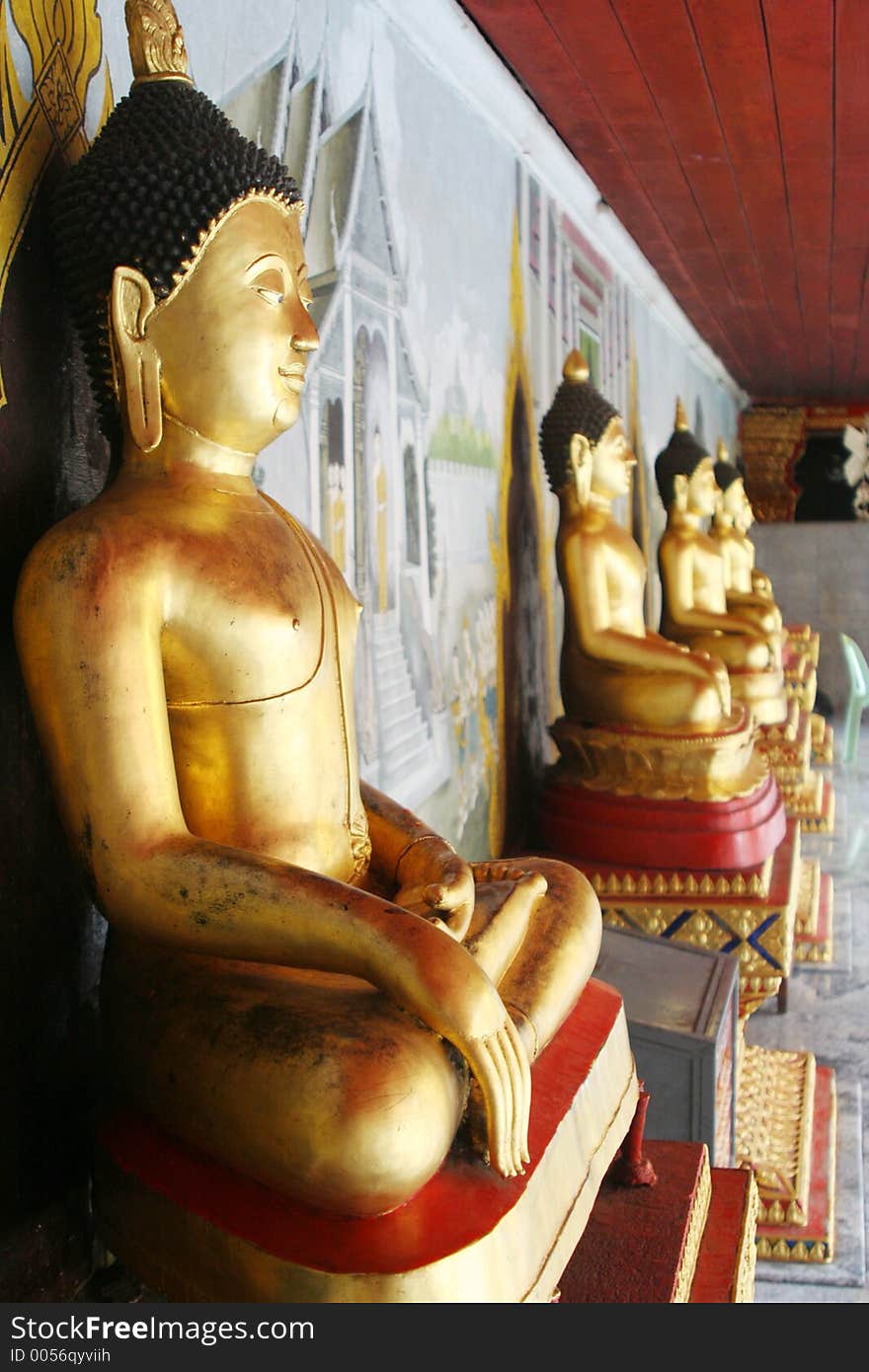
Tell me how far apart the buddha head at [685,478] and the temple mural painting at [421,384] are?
713mm

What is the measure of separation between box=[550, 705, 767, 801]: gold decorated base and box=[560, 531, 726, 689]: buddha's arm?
0.15 metres

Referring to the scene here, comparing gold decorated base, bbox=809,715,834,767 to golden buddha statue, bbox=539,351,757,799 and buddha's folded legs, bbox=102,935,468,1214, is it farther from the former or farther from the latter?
buddha's folded legs, bbox=102,935,468,1214

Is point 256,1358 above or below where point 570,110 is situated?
below

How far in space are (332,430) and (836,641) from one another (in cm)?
826

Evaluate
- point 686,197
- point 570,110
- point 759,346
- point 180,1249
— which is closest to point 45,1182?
point 180,1249

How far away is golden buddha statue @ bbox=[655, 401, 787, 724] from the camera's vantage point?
170 inches

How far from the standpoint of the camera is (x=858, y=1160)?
2.71 meters

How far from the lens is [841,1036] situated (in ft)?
11.0

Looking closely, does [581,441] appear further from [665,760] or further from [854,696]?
[854,696]

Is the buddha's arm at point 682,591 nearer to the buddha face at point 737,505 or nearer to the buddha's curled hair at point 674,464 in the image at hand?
the buddha's curled hair at point 674,464

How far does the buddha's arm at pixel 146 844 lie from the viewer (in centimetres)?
108

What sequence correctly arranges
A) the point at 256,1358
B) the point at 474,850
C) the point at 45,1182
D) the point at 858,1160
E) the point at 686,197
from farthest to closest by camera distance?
the point at 686,197 → the point at 474,850 → the point at 858,1160 → the point at 45,1182 → the point at 256,1358

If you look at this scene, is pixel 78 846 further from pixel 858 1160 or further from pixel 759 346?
pixel 759 346

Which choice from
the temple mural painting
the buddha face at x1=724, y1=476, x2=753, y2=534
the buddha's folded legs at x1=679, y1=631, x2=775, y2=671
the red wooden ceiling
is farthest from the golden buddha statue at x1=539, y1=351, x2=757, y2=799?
the buddha face at x1=724, y1=476, x2=753, y2=534
